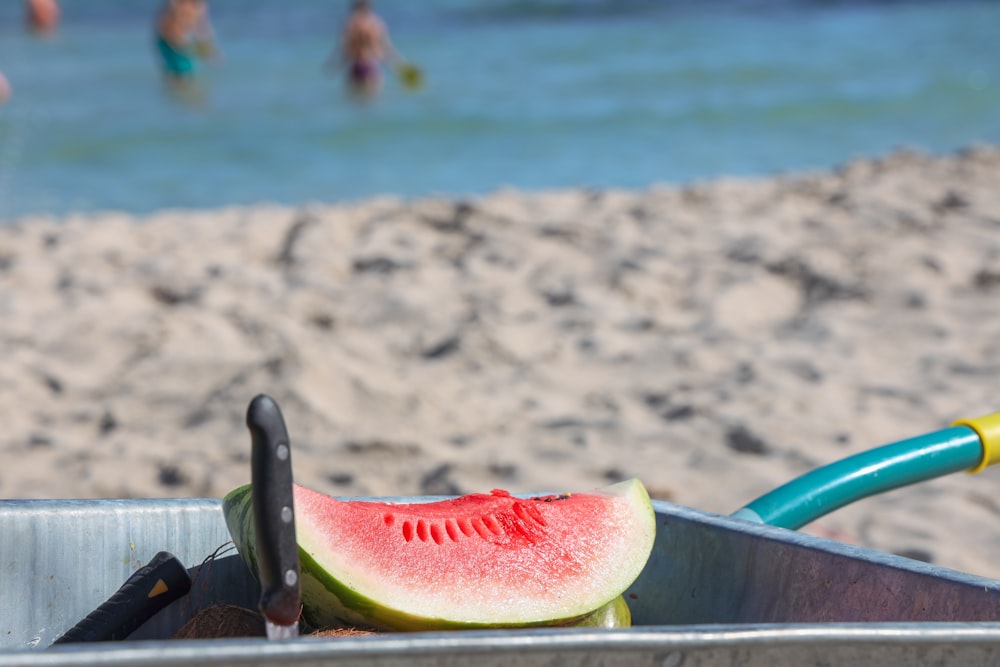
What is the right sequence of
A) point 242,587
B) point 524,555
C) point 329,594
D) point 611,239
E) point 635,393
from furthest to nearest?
point 611,239 → point 635,393 → point 242,587 → point 524,555 → point 329,594

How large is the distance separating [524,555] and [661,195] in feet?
16.1

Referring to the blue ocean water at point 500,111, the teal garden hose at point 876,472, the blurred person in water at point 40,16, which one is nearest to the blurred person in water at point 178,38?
the blue ocean water at point 500,111

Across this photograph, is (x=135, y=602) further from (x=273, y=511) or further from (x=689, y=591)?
(x=689, y=591)

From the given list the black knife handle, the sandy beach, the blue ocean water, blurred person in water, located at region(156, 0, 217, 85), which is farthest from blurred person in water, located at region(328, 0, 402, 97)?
the black knife handle

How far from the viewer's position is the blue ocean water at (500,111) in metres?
8.73

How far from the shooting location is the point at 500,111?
1112 centimetres

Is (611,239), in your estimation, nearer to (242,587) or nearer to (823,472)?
(823,472)

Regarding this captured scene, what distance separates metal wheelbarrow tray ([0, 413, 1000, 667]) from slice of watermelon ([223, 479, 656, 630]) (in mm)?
119

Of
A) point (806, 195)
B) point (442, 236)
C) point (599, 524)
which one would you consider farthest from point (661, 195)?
point (599, 524)

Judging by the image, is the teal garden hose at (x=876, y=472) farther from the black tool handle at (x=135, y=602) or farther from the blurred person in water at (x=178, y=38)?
the blurred person in water at (x=178, y=38)

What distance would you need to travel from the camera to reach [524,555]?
1.29 metres

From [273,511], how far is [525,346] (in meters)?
3.08

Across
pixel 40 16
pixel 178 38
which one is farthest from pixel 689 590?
pixel 40 16

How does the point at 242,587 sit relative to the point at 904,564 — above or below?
below
